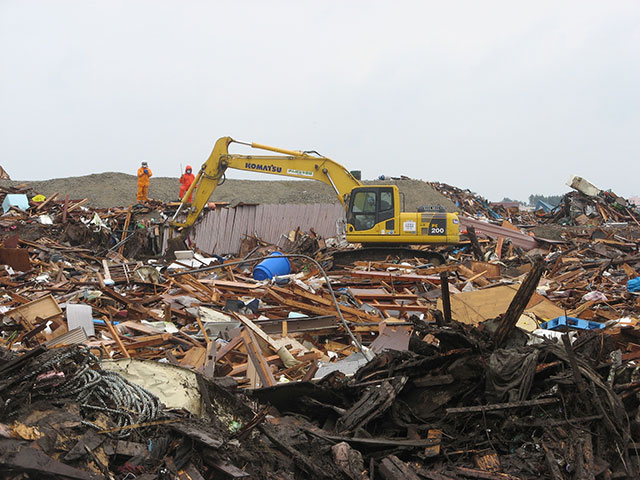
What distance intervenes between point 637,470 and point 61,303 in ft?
27.4

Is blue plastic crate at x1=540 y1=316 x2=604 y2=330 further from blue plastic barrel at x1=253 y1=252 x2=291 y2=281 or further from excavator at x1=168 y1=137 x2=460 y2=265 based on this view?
excavator at x1=168 y1=137 x2=460 y2=265

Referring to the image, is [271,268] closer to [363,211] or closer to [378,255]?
[363,211]

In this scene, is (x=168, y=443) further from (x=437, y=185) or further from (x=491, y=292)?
(x=437, y=185)

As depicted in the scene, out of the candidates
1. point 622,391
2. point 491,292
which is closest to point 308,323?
point 491,292

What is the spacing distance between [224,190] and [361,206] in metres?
18.8

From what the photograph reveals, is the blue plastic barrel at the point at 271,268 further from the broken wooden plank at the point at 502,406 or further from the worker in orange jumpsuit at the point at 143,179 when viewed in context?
the worker in orange jumpsuit at the point at 143,179

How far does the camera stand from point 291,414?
17.5ft

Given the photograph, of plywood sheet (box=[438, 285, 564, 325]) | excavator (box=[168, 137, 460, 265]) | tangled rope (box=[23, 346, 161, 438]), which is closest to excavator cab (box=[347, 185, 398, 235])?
excavator (box=[168, 137, 460, 265])

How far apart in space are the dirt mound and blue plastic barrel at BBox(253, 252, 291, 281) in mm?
15432

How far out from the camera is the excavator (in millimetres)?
14961

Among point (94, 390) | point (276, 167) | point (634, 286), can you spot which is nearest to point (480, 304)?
point (634, 286)

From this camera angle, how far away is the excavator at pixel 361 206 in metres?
15.0

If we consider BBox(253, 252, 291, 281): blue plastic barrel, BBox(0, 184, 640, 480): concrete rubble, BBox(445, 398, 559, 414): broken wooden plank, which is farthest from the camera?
BBox(253, 252, 291, 281): blue plastic barrel

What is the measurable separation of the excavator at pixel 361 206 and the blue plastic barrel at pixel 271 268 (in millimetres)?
2081
